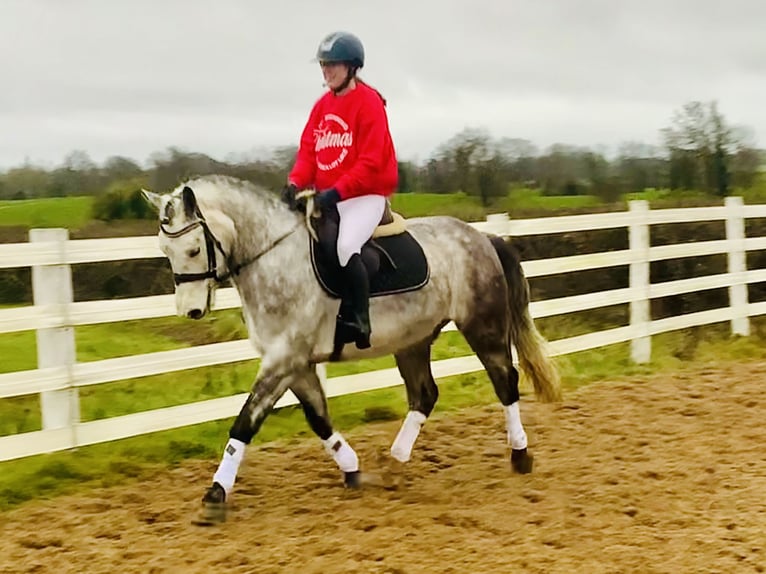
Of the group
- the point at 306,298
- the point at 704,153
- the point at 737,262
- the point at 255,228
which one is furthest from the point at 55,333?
the point at 704,153

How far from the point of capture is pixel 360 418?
6.98 meters

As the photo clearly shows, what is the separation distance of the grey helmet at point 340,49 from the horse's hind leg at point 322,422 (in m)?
1.67

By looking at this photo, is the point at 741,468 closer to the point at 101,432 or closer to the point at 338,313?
the point at 338,313

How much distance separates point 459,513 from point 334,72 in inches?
91.9

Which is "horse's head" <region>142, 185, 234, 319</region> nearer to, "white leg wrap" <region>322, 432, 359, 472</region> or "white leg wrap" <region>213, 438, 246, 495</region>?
"white leg wrap" <region>213, 438, 246, 495</region>

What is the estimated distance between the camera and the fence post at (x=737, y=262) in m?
10.1

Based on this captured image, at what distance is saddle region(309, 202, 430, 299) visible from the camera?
4727mm

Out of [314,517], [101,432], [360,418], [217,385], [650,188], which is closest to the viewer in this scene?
[314,517]

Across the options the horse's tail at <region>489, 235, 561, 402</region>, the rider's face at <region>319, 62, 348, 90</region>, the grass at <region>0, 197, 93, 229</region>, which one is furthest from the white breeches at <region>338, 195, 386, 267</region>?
the grass at <region>0, 197, 93, 229</region>

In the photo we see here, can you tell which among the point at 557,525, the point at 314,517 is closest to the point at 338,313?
the point at 314,517

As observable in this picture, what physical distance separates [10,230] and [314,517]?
613 centimetres

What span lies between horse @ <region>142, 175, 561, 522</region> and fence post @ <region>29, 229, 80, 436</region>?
3.67 ft

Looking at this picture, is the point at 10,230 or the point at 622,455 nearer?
the point at 622,455

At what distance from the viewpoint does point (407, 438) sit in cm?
532
